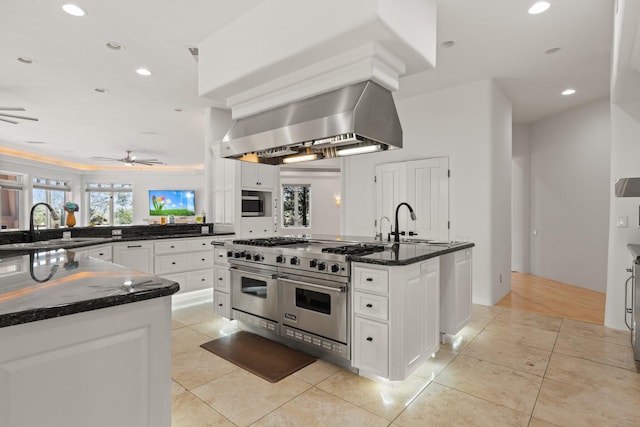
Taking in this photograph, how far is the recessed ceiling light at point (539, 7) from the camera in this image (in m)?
2.85

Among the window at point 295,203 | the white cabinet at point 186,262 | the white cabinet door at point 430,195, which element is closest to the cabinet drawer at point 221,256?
the white cabinet at point 186,262

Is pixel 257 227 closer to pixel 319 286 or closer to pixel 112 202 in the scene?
pixel 319 286

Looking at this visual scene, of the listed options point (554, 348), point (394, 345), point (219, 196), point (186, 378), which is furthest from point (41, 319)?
point (219, 196)

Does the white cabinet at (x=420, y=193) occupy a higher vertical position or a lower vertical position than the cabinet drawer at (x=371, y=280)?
higher

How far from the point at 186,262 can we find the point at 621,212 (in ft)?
17.8

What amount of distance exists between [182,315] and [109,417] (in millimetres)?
3100

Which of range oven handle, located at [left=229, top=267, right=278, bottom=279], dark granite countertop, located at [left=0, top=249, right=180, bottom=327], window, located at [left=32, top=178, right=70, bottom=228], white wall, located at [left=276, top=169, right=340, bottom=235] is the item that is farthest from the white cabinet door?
window, located at [left=32, top=178, right=70, bottom=228]

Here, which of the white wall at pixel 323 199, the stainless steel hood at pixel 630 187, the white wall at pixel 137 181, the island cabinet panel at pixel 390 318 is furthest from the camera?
the white wall at pixel 137 181

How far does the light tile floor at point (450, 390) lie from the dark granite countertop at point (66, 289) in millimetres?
1061

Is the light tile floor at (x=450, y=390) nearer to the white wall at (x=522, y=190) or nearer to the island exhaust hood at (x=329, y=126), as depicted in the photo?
the island exhaust hood at (x=329, y=126)

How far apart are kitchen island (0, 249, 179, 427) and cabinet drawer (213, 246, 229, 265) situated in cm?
220

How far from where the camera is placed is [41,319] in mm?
1016

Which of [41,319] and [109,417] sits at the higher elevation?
[41,319]

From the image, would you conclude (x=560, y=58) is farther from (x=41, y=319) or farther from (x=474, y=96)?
(x=41, y=319)
